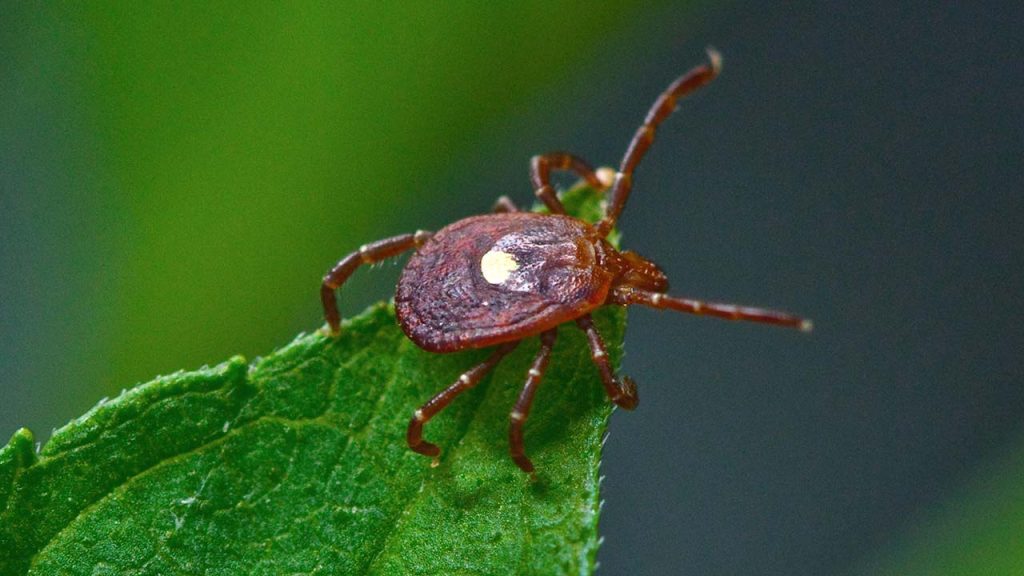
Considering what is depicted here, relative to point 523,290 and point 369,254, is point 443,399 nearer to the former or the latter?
point 523,290

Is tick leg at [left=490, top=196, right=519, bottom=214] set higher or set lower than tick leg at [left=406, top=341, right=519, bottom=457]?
higher

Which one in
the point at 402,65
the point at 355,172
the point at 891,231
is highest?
the point at 402,65

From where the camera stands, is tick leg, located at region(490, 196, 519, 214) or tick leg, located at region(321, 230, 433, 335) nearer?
tick leg, located at region(321, 230, 433, 335)

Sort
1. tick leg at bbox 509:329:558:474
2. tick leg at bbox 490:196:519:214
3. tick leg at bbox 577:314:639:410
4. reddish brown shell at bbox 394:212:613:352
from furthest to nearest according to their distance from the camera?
tick leg at bbox 490:196:519:214, reddish brown shell at bbox 394:212:613:352, tick leg at bbox 577:314:639:410, tick leg at bbox 509:329:558:474

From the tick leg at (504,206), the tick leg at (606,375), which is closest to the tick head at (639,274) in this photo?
the tick leg at (606,375)

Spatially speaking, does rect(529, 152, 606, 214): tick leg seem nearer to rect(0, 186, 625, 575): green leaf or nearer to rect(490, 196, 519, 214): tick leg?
rect(490, 196, 519, 214): tick leg

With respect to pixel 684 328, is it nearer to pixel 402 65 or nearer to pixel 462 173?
pixel 462 173

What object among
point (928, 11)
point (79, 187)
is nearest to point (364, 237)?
point (79, 187)

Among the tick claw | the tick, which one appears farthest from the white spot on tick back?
the tick claw

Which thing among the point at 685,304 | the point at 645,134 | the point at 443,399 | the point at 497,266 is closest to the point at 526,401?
the point at 443,399
